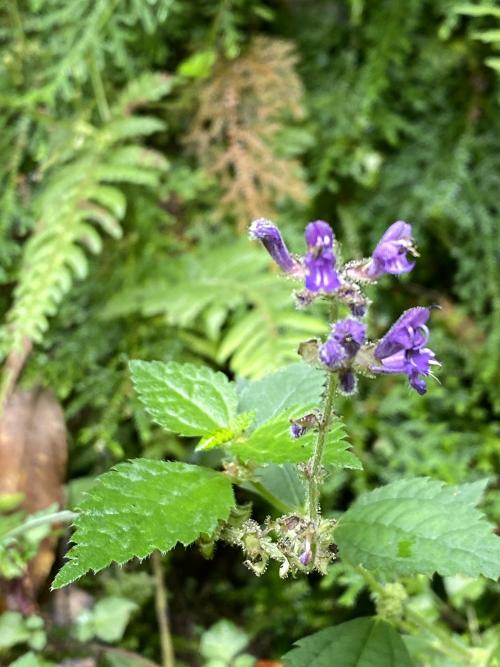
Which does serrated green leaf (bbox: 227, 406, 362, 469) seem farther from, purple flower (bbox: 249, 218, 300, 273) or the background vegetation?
the background vegetation

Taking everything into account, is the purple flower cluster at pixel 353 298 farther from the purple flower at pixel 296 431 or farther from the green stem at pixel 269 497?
the green stem at pixel 269 497

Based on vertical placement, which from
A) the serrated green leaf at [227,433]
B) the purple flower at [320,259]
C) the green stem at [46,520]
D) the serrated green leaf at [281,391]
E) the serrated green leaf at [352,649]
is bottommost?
the serrated green leaf at [352,649]

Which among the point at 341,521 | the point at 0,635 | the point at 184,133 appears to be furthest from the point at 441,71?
the point at 0,635

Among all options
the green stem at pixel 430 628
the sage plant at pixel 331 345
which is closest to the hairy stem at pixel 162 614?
the green stem at pixel 430 628

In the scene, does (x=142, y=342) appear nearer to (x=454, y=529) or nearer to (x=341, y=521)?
(x=341, y=521)

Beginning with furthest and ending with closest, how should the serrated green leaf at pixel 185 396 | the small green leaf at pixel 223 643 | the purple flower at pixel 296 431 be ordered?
1. the small green leaf at pixel 223 643
2. the serrated green leaf at pixel 185 396
3. the purple flower at pixel 296 431
